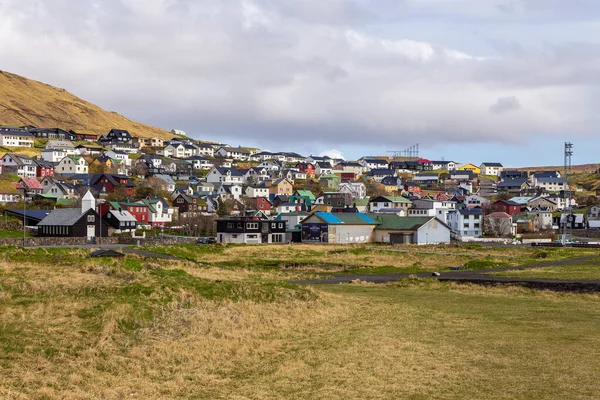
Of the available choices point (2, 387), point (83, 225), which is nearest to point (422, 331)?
point (2, 387)

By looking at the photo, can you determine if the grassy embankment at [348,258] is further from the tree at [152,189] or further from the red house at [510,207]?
the red house at [510,207]

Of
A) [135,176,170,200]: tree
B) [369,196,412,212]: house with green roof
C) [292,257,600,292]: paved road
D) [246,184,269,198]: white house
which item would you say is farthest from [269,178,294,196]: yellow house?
[292,257,600,292]: paved road

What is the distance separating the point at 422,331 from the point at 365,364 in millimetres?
5886

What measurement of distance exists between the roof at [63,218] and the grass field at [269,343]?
154 ft

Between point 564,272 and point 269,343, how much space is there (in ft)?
109

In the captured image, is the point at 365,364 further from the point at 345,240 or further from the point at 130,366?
the point at 345,240

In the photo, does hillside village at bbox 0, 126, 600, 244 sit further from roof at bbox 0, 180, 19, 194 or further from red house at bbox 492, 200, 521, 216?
roof at bbox 0, 180, 19, 194

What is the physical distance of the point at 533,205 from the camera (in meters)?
126

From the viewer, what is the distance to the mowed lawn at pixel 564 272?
41.8 m

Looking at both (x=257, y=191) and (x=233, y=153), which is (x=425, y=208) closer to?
(x=257, y=191)

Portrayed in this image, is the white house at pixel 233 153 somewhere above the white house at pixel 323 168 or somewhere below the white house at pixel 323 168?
above

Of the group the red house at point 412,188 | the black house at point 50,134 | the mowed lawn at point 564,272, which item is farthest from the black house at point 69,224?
the black house at point 50,134

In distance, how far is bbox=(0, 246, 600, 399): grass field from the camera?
14.4 meters

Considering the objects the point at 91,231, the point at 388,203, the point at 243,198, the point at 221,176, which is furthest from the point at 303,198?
the point at 91,231
